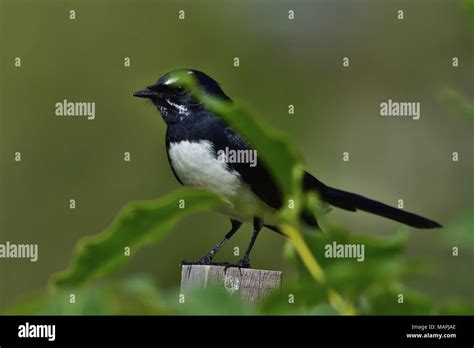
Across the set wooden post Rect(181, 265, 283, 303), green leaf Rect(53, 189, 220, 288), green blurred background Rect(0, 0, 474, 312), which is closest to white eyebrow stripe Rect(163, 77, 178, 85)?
wooden post Rect(181, 265, 283, 303)

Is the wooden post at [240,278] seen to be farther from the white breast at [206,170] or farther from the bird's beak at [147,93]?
the bird's beak at [147,93]

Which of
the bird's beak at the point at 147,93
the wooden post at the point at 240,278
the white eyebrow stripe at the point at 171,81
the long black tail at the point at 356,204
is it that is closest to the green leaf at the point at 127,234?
the wooden post at the point at 240,278

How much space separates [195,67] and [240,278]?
5304mm

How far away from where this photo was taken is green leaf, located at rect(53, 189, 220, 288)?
763mm

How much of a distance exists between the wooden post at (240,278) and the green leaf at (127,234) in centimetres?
153

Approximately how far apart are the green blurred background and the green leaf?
6.47m

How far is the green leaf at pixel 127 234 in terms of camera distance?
763 millimetres

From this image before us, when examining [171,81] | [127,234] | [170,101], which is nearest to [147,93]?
[170,101]

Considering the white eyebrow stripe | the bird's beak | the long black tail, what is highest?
the bird's beak

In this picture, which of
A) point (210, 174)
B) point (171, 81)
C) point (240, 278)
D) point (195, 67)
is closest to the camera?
point (240, 278)

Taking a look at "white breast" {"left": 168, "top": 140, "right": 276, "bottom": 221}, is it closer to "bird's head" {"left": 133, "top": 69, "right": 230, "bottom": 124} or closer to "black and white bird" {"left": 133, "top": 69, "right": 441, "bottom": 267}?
"black and white bird" {"left": 133, "top": 69, "right": 441, "bottom": 267}

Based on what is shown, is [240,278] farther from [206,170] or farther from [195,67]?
[195,67]

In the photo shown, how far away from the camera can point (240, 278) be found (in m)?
2.55
